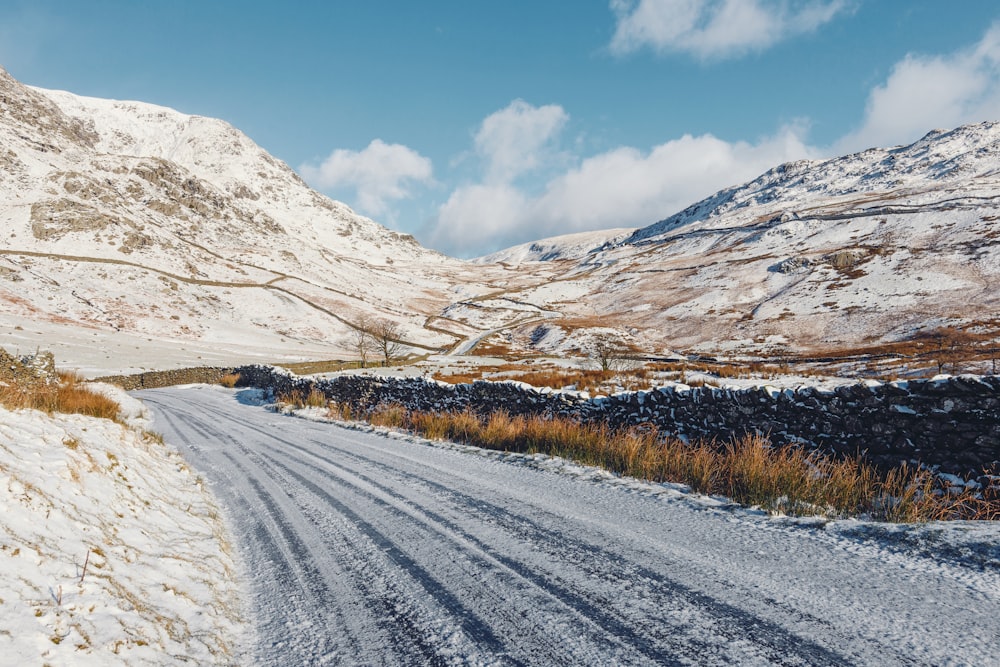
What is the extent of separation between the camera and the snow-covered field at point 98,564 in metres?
2.83

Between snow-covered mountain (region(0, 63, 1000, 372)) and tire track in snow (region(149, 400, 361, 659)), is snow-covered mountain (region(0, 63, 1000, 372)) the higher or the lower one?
the higher one

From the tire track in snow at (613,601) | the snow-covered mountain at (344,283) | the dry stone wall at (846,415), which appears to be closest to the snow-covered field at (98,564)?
the tire track in snow at (613,601)

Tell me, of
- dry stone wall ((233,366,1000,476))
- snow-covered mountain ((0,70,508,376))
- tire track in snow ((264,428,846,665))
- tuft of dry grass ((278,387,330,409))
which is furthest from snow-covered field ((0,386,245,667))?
snow-covered mountain ((0,70,508,376))

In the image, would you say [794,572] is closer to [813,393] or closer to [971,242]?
[813,393]

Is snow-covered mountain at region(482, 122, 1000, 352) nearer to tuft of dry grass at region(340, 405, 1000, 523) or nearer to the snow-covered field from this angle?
tuft of dry grass at region(340, 405, 1000, 523)

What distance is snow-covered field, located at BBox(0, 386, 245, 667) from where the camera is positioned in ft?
9.29

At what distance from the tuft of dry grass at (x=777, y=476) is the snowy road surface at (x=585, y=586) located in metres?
0.96

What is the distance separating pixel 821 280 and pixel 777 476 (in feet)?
297

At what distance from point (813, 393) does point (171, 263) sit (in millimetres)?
103061

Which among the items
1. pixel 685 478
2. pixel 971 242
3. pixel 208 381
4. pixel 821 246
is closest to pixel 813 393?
pixel 685 478

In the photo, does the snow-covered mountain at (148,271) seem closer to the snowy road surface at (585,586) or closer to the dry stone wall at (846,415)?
the snowy road surface at (585,586)

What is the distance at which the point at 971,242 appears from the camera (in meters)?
75.0

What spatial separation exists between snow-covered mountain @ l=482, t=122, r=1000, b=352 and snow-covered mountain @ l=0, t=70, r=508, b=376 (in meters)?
40.9

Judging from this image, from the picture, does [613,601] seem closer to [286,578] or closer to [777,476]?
[286,578]
